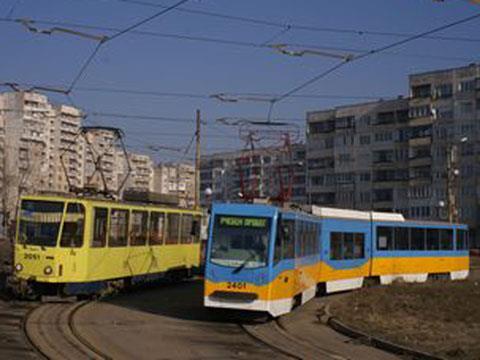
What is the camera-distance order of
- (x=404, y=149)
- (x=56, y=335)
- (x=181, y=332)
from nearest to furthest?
(x=56, y=335) → (x=181, y=332) → (x=404, y=149)

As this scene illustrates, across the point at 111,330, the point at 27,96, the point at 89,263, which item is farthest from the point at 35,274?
the point at 27,96

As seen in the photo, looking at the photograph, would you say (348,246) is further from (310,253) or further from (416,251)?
(416,251)

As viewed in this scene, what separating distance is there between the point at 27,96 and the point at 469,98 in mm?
83985

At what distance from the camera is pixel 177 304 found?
22078mm

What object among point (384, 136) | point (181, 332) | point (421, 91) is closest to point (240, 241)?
point (181, 332)

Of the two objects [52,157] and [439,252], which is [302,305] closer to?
[439,252]

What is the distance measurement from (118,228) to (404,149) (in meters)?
73.1

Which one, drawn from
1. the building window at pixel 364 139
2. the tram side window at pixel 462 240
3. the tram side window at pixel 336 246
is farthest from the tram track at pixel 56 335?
the building window at pixel 364 139

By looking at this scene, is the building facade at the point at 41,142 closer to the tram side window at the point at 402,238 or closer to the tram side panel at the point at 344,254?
the tram side window at the point at 402,238

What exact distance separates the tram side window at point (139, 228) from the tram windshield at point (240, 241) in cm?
588

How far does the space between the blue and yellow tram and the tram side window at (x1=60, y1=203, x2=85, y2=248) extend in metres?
3.92

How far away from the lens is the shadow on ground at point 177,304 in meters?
19.2

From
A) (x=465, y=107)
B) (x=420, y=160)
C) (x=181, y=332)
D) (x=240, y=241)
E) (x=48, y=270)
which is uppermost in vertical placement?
(x=465, y=107)

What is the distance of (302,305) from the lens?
23.0 meters
